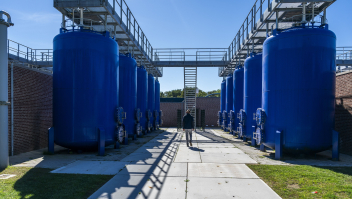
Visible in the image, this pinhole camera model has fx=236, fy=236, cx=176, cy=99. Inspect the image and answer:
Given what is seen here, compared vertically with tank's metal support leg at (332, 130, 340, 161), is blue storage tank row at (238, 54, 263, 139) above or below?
above

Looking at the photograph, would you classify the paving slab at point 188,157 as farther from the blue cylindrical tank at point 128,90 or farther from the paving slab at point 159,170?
the blue cylindrical tank at point 128,90

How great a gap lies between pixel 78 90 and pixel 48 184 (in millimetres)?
4605

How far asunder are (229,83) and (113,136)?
37.9 ft

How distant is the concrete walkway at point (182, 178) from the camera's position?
204 inches

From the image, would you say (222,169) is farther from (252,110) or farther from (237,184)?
(252,110)

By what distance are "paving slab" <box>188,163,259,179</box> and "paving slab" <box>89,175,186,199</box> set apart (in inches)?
32.4

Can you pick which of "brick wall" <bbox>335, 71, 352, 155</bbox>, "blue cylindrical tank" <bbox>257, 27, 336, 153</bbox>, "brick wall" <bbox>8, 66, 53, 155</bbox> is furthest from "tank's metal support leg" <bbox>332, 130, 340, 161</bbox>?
"brick wall" <bbox>8, 66, 53, 155</bbox>

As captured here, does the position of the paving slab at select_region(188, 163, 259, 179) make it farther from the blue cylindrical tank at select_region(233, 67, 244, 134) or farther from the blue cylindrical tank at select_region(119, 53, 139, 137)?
the blue cylindrical tank at select_region(233, 67, 244, 134)

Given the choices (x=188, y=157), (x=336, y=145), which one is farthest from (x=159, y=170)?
(x=336, y=145)

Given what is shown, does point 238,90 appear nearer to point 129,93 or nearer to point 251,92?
point 251,92

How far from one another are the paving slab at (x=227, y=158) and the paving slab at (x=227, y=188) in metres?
2.26

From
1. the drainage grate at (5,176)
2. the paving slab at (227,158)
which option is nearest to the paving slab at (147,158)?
the paving slab at (227,158)

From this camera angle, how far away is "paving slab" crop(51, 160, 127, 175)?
22.5 feet

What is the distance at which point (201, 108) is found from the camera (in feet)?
90.6
